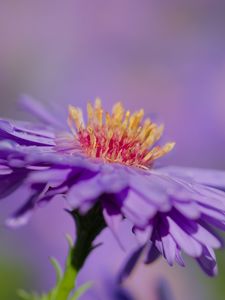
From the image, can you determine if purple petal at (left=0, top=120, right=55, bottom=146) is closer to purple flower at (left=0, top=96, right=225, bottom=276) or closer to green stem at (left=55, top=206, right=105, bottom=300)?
purple flower at (left=0, top=96, right=225, bottom=276)

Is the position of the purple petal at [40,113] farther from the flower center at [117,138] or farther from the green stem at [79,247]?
the green stem at [79,247]

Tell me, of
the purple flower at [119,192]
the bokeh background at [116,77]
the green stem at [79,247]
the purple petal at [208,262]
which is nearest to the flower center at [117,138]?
the purple flower at [119,192]

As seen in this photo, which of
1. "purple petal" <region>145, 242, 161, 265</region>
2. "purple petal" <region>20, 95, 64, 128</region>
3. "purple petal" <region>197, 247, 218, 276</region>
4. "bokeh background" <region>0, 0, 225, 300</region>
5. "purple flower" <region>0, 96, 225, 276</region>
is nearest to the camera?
"purple flower" <region>0, 96, 225, 276</region>

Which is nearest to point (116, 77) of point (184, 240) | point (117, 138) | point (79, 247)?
point (117, 138)

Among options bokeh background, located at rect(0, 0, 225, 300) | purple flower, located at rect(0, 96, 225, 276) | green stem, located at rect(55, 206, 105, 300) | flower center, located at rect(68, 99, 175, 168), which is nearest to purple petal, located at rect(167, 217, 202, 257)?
purple flower, located at rect(0, 96, 225, 276)

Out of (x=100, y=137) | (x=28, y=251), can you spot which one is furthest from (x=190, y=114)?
(x=100, y=137)

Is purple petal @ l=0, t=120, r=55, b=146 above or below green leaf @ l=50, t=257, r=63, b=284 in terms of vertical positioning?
above

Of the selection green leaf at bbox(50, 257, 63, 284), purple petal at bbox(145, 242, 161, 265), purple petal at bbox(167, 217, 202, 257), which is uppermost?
purple petal at bbox(167, 217, 202, 257)

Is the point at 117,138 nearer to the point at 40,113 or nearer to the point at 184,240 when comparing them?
the point at 40,113
